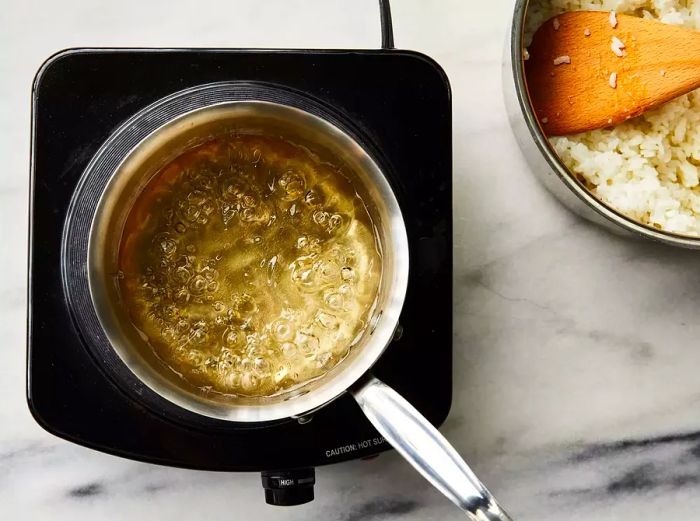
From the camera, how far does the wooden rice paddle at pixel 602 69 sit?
74cm

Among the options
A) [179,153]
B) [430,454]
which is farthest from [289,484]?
[179,153]

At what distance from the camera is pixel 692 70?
2.42ft

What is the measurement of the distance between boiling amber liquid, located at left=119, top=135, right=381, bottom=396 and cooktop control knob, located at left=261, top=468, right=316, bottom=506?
11 cm

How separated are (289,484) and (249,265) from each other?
208 mm

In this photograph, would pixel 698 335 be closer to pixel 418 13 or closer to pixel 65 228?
pixel 418 13

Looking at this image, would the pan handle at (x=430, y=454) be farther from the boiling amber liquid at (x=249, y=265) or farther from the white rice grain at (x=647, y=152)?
the white rice grain at (x=647, y=152)

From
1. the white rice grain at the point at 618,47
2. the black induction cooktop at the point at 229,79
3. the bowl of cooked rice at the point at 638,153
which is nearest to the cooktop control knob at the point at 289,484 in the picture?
the black induction cooktop at the point at 229,79

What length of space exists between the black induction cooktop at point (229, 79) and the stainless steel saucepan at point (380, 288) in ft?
0.20

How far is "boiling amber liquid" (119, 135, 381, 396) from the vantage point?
62cm

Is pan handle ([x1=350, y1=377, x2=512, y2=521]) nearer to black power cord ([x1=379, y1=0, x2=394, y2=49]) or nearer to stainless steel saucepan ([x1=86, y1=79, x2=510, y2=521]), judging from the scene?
stainless steel saucepan ([x1=86, y1=79, x2=510, y2=521])

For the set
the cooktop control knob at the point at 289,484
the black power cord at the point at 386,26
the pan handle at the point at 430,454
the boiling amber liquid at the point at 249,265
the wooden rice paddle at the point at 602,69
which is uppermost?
the black power cord at the point at 386,26

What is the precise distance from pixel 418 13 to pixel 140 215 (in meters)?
0.38

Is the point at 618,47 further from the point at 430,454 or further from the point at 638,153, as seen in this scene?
the point at 430,454

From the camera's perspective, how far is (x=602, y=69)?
748mm
